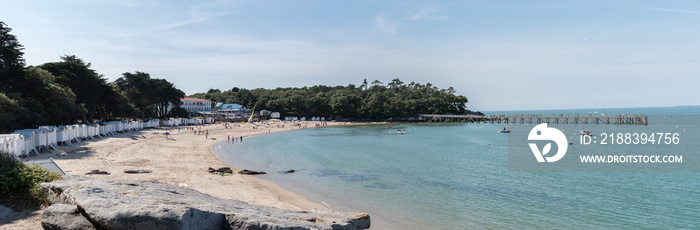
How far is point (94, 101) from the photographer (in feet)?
178

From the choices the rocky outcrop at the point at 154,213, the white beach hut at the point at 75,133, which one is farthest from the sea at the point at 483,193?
the white beach hut at the point at 75,133

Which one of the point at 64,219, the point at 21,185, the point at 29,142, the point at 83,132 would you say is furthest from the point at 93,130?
the point at 64,219

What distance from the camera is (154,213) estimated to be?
6004 mm

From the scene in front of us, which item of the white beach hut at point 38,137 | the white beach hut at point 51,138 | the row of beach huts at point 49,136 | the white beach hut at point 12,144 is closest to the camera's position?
the white beach hut at point 12,144

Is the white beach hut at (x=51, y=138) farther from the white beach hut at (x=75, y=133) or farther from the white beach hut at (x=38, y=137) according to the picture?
the white beach hut at (x=75, y=133)

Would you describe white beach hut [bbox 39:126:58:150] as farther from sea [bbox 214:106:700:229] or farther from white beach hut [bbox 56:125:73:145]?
sea [bbox 214:106:700:229]

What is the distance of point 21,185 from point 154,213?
18.8 ft

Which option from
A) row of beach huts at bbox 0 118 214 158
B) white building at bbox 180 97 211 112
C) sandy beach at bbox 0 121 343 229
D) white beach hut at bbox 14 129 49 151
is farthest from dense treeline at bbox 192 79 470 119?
white beach hut at bbox 14 129 49 151

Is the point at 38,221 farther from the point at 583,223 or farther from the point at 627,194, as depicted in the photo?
the point at 627,194

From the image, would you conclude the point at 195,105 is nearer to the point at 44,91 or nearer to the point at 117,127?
the point at 117,127

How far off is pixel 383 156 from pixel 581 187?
60.5 feet

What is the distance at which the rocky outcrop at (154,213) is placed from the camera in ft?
19.7

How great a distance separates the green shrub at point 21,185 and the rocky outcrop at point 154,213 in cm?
52

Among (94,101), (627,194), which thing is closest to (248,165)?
(627,194)
